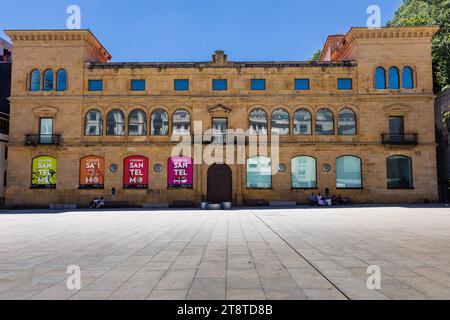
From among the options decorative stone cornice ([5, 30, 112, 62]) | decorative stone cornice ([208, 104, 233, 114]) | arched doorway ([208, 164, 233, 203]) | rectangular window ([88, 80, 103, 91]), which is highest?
decorative stone cornice ([5, 30, 112, 62])

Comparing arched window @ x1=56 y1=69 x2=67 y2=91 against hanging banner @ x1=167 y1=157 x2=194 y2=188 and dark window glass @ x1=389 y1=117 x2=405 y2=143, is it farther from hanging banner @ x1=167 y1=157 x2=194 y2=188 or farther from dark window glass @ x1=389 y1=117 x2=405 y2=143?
dark window glass @ x1=389 y1=117 x2=405 y2=143

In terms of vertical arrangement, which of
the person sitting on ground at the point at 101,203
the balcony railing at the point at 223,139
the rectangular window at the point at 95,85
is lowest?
the person sitting on ground at the point at 101,203

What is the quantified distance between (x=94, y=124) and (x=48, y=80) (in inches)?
233

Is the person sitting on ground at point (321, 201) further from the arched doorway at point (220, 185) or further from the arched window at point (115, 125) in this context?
the arched window at point (115, 125)

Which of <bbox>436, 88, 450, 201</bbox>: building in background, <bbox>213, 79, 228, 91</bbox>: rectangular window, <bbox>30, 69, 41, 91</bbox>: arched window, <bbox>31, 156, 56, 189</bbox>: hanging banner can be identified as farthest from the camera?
<bbox>436, 88, 450, 201</bbox>: building in background

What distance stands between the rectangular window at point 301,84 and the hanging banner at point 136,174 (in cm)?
1522

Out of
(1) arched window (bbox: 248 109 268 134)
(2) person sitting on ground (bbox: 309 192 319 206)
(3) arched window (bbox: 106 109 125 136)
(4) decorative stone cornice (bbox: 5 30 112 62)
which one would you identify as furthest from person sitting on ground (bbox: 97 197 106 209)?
(2) person sitting on ground (bbox: 309 192 319 206)

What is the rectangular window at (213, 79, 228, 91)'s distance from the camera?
30.8 metres

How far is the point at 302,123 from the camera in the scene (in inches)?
1200

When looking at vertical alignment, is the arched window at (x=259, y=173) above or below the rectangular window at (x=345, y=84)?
below

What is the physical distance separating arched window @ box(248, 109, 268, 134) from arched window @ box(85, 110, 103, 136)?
1349 cm

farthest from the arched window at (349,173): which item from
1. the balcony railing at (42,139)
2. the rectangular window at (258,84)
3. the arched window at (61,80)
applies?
the arched window at (61,80)

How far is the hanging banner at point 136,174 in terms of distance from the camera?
97.3 feet
